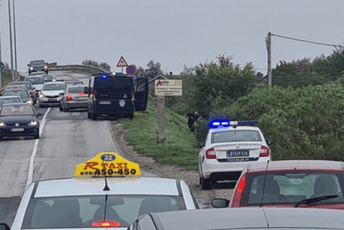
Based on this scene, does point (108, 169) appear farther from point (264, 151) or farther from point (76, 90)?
point (76, 90)

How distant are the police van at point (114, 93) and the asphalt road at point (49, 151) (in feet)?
2.58

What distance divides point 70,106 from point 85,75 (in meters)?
58.4

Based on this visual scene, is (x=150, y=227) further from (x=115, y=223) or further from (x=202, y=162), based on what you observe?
(x=202, y=162)

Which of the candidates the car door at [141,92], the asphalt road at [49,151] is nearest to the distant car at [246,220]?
the asphalt road at [49,151]

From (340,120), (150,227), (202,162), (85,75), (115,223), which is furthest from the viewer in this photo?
(85,75)

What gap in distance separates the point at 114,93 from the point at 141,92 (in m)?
2.13

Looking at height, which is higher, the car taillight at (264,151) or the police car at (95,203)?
the police car at (95,203)

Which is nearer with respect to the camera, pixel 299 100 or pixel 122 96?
pixel 299 100

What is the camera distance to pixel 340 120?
3638 cm

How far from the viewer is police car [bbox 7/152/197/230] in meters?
6.83

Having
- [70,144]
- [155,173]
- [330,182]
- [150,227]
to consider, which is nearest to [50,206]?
[150,227]

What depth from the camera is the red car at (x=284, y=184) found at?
9.41 m

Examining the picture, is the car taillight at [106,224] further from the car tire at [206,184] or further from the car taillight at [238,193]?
the car tire at [206,184]

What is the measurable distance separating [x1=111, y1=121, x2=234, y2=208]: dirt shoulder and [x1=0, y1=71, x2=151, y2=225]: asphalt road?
1.53 ft
